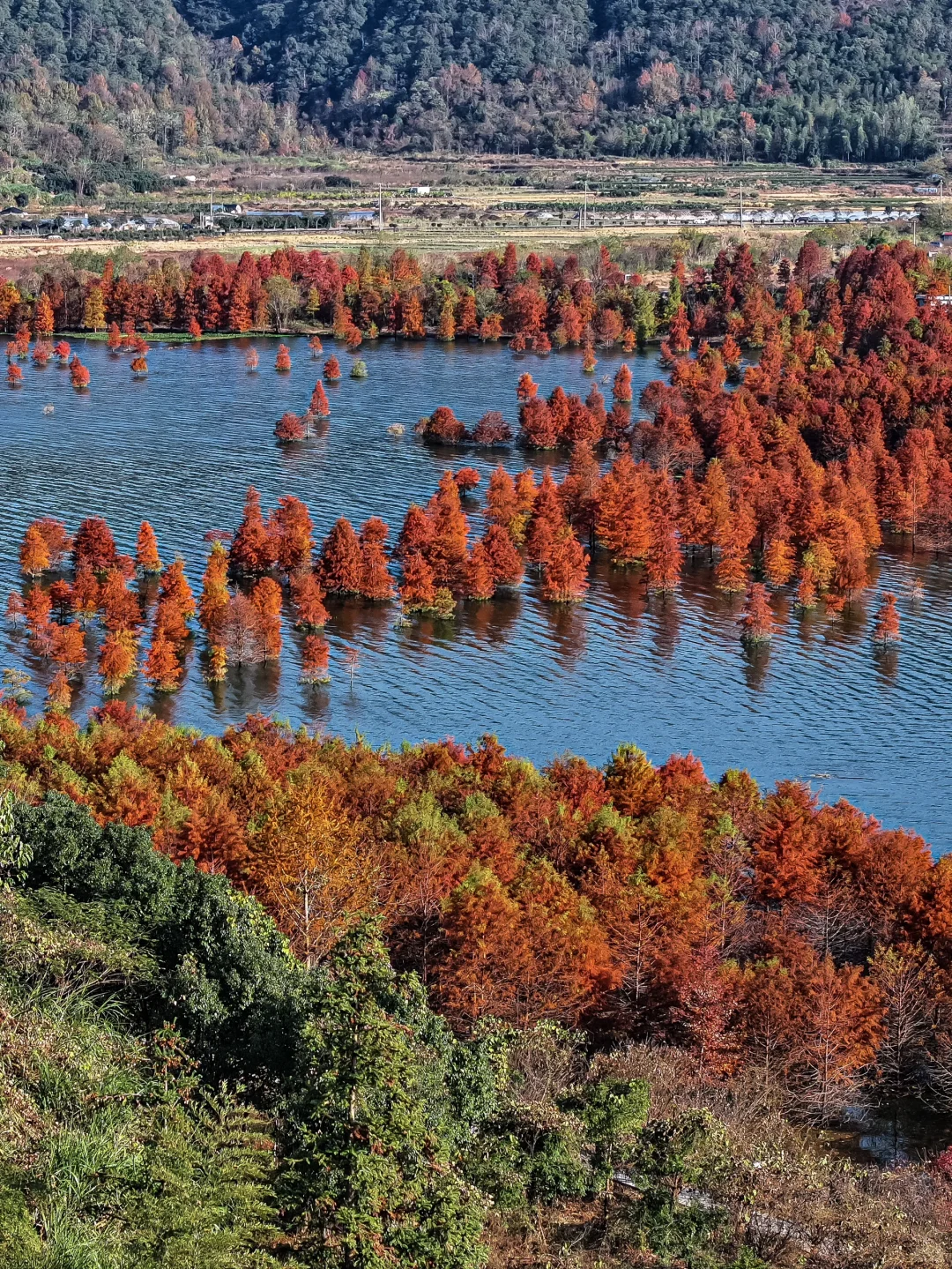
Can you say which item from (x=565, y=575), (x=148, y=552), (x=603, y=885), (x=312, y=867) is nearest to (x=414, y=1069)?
(x=312, y=867)

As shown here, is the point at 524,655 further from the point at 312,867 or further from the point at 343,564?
the point at 312,867

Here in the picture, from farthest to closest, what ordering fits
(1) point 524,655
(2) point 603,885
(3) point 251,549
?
(3) point 251,549, (1) point 524,655, (2) point 603,885

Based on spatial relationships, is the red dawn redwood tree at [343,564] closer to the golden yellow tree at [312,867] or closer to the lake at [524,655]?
the lake at [524,655]

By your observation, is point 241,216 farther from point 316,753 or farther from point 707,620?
point 316,753

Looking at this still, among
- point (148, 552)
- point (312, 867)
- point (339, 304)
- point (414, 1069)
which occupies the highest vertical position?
point (414, 1069)

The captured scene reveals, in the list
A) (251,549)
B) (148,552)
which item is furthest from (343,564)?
(148,552)

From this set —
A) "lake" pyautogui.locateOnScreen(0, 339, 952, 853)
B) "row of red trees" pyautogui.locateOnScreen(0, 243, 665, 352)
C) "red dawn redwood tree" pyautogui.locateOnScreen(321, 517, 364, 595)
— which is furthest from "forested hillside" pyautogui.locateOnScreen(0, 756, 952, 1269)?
"row of red trees" pyautogui.locateOnScreen(0, 243, 665, 352)

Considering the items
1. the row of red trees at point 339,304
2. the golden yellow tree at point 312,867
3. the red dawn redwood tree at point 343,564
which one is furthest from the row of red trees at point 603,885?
the row of red trees at point 339,304

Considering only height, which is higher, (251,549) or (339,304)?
(339,304)

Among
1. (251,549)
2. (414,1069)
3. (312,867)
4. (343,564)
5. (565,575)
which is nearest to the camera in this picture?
(414,1069)

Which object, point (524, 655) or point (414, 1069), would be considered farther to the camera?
point (524, 655)

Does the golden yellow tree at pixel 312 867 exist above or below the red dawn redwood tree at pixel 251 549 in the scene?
above
